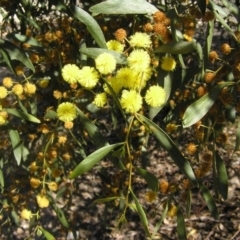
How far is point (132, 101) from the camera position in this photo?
963mm

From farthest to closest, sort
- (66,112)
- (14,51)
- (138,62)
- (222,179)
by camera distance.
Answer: (14,51) → (222,179) → (66,112) → (138,62)

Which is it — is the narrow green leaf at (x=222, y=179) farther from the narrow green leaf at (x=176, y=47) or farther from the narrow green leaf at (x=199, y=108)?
the narrow green leaf at (x=176, y=47)

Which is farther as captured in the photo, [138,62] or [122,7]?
[122,7]

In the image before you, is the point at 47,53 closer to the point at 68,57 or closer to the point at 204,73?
the point at 68,57

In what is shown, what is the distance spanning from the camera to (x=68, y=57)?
1707mm

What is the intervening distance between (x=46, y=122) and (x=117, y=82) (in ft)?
2.65

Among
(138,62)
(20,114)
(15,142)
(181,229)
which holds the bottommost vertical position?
(181,229)

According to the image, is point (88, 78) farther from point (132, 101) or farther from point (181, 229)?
point (181, 229)

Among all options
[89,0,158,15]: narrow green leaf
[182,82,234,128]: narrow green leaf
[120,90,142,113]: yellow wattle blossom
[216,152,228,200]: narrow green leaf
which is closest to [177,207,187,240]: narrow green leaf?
[216,152,228,200]: narrow green leaf

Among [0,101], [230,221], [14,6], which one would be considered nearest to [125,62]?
[0,101]

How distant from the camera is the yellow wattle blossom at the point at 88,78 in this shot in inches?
40.9

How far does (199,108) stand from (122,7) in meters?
0.34

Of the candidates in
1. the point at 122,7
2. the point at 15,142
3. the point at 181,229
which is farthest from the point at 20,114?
the point at 181,229

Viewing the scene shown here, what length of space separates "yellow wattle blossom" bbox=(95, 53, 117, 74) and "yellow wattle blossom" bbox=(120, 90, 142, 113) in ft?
0.26
